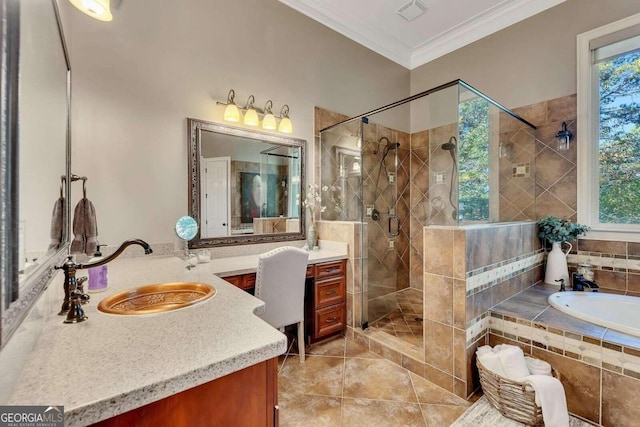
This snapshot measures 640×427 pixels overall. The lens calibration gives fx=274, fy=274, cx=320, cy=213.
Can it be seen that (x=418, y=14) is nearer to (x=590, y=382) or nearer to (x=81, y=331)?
(x=590, y=382)

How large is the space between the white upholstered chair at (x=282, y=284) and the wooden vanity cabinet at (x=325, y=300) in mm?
330

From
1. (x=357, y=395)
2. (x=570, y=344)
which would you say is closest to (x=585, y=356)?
(x=570, y=344)

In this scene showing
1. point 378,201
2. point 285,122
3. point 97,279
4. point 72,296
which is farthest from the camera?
point 378,201

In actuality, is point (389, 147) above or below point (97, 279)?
above

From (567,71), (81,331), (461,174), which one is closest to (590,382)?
(461,174)

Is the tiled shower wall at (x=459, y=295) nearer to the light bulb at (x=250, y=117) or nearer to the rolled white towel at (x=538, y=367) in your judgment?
the rolled white towel at (x=538, y=367)

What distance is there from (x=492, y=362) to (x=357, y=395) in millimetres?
889

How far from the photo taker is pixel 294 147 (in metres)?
2.93

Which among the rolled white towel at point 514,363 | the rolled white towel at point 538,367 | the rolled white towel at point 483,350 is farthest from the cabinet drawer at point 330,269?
the rolled white towel at point 538,367

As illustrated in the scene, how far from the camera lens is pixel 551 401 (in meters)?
1.47

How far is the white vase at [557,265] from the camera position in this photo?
2.59 meters

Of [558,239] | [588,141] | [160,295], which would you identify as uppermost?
[588,141]

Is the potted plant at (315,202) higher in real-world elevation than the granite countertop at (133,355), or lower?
higher

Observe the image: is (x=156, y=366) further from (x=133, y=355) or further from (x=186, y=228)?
(x=186, y=228)
